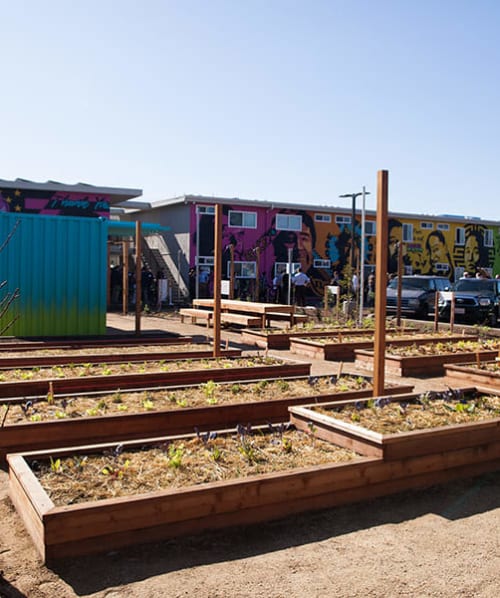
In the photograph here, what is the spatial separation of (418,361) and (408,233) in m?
29.2

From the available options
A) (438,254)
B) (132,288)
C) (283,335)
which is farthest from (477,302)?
(438,254)

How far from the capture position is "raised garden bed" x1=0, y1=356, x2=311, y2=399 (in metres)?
7.38

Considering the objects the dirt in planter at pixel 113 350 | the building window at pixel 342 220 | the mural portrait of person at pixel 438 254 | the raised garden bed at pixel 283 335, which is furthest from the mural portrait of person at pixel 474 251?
the dirt in planter at pixel 113 350

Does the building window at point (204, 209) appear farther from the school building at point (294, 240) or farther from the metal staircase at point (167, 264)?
the metal staircase at point (167, 264)

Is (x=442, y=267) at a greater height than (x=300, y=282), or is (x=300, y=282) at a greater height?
(x=442, y=267)

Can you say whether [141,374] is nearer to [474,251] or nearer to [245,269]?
[245,269]

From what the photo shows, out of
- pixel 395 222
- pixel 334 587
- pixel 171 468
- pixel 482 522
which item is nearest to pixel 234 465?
pixel 171 468

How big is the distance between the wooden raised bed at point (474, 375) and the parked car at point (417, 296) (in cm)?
1196

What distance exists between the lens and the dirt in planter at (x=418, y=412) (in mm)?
5762

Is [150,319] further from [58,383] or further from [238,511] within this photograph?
[238,511]

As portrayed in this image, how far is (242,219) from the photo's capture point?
1340 inches

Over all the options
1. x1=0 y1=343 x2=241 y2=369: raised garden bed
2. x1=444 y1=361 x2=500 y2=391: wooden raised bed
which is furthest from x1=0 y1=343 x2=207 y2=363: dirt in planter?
x1=444 y1=361 x2=500 y2=391: wooden raised bed

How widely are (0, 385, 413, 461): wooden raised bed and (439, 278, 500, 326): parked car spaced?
1452cm

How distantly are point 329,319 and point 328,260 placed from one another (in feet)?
61.7
